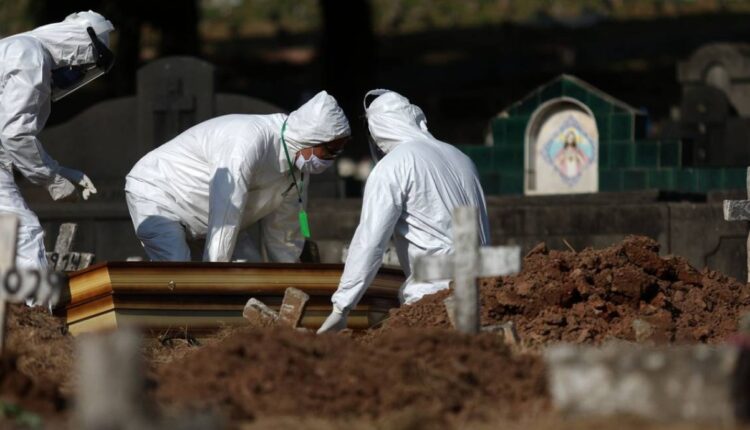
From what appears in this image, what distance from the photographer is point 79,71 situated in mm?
12211

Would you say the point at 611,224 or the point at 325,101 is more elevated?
the point at 325,101

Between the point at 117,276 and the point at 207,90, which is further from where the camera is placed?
the point at 207,90

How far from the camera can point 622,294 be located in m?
10.9

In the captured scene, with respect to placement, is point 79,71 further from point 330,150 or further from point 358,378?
point 358,378

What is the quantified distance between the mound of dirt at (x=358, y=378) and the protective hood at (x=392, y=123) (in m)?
2.94

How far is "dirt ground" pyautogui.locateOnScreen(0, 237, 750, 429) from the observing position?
7863mm

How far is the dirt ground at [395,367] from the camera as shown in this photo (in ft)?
25.8

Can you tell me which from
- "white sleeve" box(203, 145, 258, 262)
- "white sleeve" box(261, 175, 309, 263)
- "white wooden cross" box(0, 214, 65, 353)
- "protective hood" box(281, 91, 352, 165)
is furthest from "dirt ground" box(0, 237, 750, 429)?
"white sleeve" box(261, 175, 309, 263)

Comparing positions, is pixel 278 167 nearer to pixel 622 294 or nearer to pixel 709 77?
pixel 622 294

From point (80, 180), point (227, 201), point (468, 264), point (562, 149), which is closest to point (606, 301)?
point (468, 264)

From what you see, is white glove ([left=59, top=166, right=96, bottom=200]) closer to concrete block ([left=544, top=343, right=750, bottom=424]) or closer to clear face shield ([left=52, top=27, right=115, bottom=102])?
clear face shield ([left=52, top=27, right=115, bottom=102])

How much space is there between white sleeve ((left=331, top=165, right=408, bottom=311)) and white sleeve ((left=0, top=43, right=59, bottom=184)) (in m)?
2.23

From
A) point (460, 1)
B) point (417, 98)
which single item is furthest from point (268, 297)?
point (460, 1)

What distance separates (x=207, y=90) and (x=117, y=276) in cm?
757
